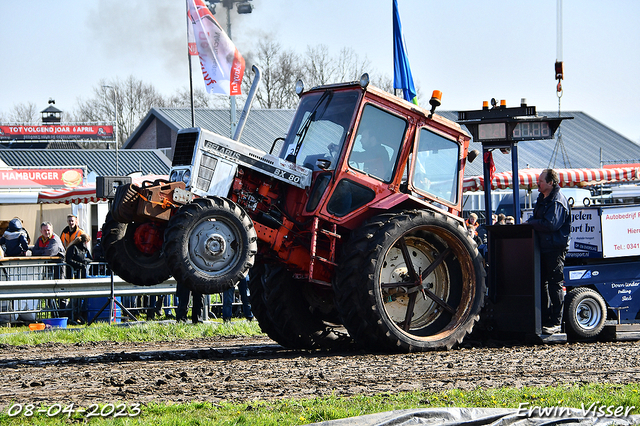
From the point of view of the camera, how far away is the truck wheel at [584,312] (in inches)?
392

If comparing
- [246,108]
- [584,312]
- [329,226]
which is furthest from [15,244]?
[584,312]

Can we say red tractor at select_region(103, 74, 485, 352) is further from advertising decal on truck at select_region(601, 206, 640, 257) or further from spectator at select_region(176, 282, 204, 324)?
spectator at select_region(176, 282, 204, 324)

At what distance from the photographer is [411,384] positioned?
663 centimetres

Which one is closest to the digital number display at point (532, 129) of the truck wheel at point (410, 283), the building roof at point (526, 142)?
the truck wheel at point (410, 283)

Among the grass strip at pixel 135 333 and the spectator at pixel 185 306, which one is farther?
the spectator at pixel 185 306

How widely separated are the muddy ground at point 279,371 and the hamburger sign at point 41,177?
19.6m

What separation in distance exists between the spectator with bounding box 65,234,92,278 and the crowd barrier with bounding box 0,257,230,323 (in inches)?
3.5

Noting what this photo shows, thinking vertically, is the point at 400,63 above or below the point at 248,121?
below

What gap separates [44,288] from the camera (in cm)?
1413

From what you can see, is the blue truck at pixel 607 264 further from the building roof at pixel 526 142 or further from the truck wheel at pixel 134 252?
the building roof at pixel 526 142

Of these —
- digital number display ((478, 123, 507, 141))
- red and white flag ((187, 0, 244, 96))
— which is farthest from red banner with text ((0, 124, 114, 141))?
digital number display ((478, 123, 507, 141))

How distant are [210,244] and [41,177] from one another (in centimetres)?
2365

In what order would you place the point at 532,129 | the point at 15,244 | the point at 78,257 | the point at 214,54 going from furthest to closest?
the point at 15,244 < the point at 214,54 < the point at 78,257 < the point at 532,129

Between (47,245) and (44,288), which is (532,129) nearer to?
(44,288)
